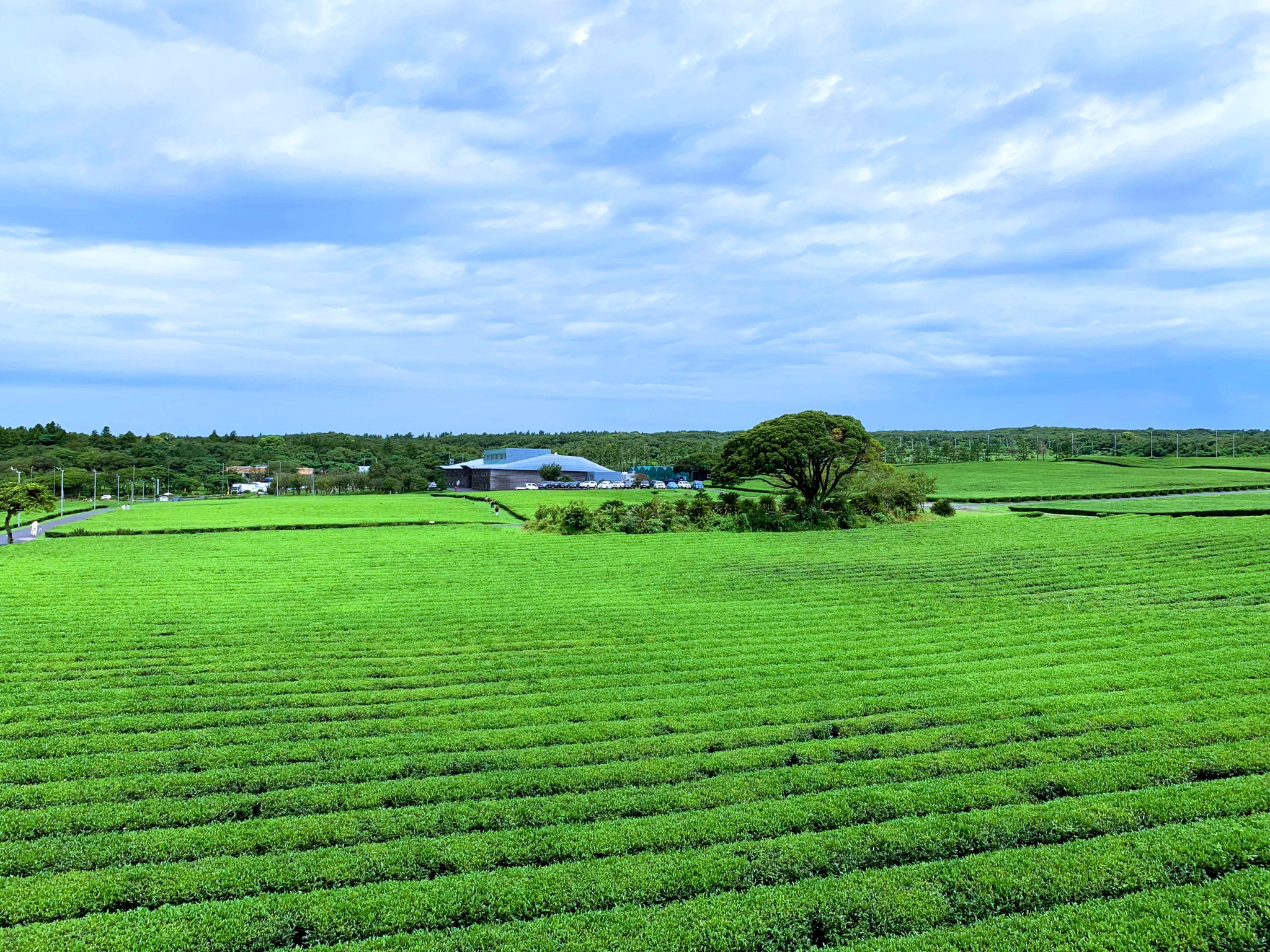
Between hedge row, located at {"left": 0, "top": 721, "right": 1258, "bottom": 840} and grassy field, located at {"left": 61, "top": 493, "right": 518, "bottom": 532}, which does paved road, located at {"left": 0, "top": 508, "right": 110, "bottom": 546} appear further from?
hedge row, located at {"left": 0, "top": 721, "right": 1258, "bottom": 840}

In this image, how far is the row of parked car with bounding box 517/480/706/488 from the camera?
8606 cm

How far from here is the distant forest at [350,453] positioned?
103 m

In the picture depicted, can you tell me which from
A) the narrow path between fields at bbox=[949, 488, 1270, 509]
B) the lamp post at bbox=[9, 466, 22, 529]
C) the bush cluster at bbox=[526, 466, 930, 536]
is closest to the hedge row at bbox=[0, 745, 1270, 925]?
the bush cluster at bbox=[526, 466, 930, 536]

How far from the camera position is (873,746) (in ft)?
28.7

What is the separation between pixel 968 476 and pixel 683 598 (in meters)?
71.8

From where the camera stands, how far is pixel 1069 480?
6988 cm

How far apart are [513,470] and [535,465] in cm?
470

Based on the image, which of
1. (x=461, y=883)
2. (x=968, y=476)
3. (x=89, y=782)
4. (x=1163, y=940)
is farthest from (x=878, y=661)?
(x=968, y=476)

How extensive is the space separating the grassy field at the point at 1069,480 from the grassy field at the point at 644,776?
44.5m

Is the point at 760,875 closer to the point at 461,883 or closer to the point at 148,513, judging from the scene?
the point at 461,883

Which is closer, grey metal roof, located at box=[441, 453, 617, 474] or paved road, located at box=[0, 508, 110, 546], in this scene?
paved road, located at box=[0, 508, 110, 546]

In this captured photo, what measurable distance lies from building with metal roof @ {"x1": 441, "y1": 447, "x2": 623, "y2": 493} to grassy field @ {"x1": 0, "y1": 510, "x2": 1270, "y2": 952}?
76535mm

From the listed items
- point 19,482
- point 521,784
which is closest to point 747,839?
point 521,784

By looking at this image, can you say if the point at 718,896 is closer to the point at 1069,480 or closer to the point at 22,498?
the point at 22,498
